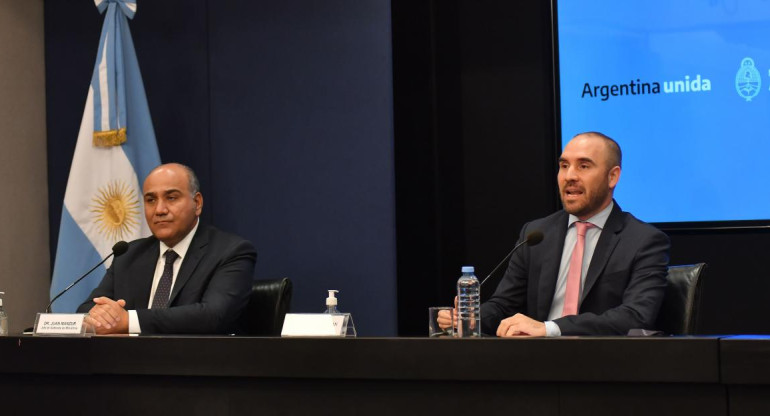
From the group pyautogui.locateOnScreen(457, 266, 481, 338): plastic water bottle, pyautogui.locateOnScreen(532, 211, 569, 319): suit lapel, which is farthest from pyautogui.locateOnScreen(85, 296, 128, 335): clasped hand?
pyautogui.locateOnScreen(532, 211, 569, 319): suit lapel

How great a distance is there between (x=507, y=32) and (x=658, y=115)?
2.74 feet

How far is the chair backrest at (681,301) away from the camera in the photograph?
300 centimetres

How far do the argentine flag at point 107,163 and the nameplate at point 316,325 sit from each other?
2.22m

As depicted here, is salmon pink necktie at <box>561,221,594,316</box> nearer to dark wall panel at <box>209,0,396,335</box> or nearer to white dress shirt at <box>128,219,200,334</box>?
dark wall panel at <box>209,0,396,335</box>

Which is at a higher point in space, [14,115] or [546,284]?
[14,115]

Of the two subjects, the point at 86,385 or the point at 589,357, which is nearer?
the point at 589,357

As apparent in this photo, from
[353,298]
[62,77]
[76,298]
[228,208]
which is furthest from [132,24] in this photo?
[353,298]

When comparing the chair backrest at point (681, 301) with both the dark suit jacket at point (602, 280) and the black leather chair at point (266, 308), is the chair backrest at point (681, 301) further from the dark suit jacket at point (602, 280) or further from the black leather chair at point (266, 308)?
the black leather chair at point (266, 308)

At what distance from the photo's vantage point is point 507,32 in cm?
466

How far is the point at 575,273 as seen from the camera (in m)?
3.22

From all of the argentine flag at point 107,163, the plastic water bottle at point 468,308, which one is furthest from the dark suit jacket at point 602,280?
the argentine flag at point 107,163

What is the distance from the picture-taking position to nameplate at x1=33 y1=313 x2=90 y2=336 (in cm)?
→ 267

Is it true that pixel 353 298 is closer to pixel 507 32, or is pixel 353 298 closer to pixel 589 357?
pixel 507 32

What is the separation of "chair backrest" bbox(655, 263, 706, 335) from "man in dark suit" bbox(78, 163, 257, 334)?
1.47 metres
